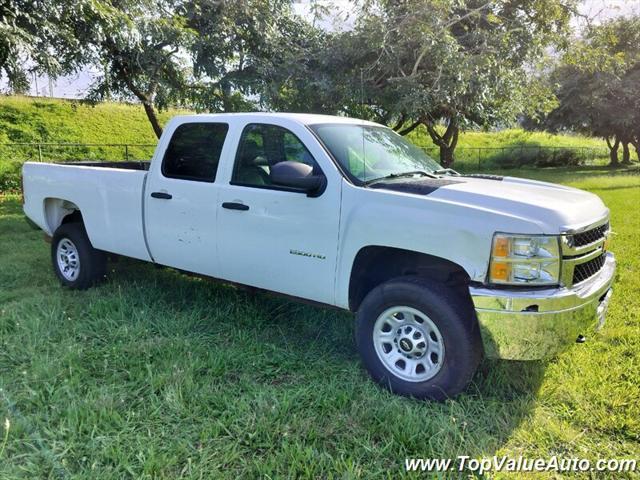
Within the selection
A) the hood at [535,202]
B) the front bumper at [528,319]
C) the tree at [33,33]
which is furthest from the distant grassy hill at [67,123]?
the front bumper at [528,319]

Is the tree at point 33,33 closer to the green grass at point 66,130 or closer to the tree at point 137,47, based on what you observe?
the tree at point 137,47

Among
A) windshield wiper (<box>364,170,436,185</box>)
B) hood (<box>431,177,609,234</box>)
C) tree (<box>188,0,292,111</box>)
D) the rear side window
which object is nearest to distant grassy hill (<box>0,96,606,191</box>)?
tree (<box>188,0,292,111</box>)

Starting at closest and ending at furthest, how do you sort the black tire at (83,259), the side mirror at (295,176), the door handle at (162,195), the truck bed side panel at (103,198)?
1. the side mirror at (295,176)
2. the door handle at (162,195)
3. the truck bed side panel at (103,198)
4. the black tire at (83,259)

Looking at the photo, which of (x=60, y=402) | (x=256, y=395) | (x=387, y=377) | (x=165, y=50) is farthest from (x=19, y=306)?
(x=165, y=50)

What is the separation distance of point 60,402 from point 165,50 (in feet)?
31.2

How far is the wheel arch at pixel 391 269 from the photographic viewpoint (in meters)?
3.34

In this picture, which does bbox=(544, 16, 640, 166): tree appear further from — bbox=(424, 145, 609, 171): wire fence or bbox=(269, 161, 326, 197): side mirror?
bbox=(269, 161, 326, 197): side mirror

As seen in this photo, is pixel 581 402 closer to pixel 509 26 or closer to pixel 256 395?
pixel 256 395

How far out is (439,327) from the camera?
3.14 meters

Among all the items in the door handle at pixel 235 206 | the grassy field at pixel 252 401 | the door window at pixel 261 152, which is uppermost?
the door window at pixel 261 152

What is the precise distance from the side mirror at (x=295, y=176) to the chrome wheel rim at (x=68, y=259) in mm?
3136

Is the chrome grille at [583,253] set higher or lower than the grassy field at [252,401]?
higher

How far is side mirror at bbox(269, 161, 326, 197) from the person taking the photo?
3.46 m

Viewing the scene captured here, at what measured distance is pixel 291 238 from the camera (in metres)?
3.73
